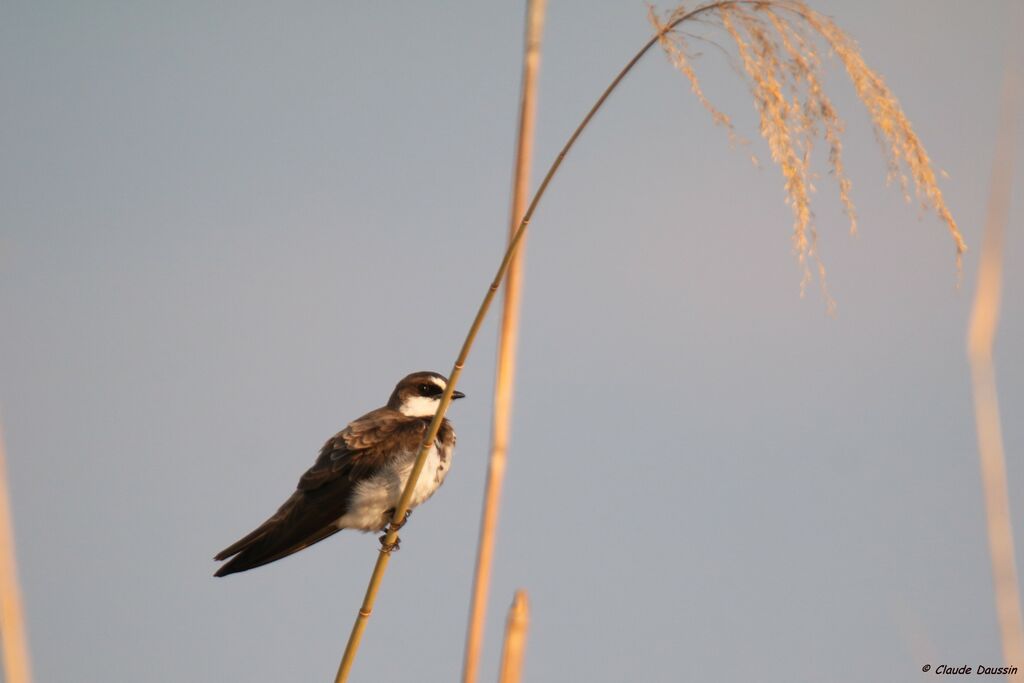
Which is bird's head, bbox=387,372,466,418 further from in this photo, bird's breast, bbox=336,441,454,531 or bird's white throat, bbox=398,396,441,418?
bird's breast, bbox=336,441,454,531

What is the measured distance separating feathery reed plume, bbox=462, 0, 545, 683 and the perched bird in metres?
1.46

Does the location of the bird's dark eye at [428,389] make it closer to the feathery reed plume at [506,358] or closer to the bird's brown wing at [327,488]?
the bird's brown wing at [327,488]

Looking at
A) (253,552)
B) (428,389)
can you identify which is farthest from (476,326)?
(428,389)

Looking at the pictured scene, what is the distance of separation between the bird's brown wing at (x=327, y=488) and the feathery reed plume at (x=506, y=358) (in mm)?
1601

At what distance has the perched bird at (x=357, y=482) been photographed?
179 inches

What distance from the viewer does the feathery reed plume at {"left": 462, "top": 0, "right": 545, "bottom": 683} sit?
2875mm

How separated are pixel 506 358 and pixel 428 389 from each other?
126 inches

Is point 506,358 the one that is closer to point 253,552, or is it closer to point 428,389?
point 253,552

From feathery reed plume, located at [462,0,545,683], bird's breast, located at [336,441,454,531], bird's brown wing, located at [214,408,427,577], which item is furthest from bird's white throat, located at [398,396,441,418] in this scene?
feathery reed plume, located at [462,0,545,683]

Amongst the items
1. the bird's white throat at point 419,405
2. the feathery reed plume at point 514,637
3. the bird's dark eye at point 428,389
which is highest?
the bird's dark eye at point 428,389

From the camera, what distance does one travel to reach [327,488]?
480 cm

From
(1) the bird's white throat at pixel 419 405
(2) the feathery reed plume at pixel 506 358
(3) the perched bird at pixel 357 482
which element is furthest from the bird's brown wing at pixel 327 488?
(2) the feathery reed plume at pixel 506 358

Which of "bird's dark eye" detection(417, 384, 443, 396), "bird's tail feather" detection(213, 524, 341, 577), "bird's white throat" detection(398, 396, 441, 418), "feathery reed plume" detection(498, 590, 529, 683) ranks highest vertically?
"bird's dark eye" detection(417, 384, 443, 396)

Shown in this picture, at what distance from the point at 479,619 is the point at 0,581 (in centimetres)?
119
